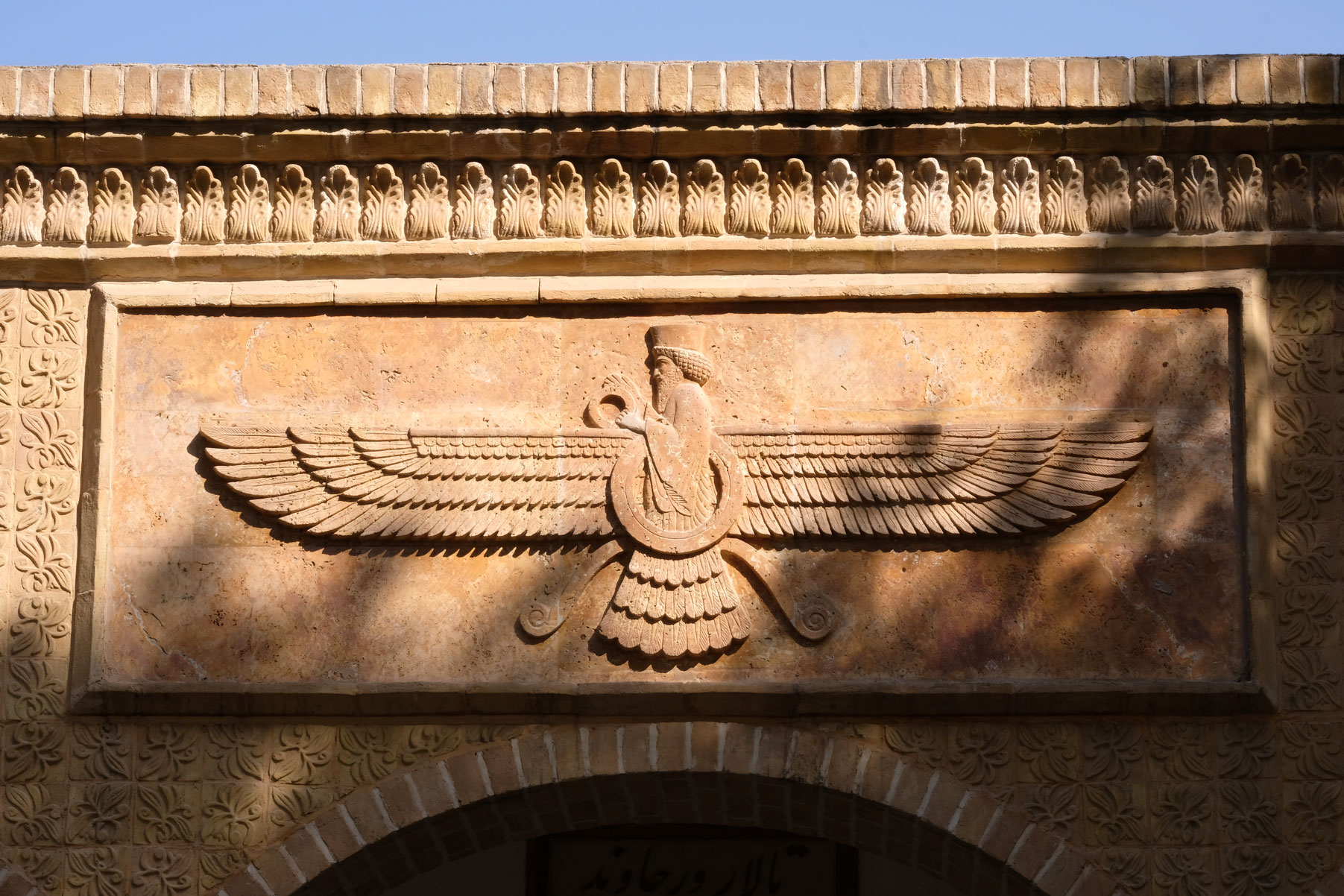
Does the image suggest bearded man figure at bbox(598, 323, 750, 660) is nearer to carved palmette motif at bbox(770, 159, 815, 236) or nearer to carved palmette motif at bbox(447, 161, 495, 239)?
carved palmette motif at bbox(770, 159, 815, 236)

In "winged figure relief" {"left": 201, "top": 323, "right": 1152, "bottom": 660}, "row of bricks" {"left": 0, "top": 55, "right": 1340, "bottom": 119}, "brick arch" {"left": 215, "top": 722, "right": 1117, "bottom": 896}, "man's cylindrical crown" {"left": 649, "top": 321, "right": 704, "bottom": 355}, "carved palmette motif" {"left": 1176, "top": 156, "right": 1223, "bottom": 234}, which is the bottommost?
"brick arch" {"left": 215, "top": 722, "right": 1117, "bottom": 896}

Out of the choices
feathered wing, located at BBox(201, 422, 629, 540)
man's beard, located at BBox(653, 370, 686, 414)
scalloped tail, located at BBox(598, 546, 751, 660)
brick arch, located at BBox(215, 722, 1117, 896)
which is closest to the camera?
brick arch, located at BBox(215, 722, 1117, 896)

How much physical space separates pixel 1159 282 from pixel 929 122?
867mm

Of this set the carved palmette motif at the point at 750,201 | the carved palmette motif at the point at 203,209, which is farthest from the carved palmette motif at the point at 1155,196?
the carved palmette motif at the point at 203,209

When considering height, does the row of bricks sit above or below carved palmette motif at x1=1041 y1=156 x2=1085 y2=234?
above

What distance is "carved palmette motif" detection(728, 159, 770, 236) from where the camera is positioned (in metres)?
6.81

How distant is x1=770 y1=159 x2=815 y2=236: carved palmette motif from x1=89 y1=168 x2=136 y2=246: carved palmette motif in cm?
203

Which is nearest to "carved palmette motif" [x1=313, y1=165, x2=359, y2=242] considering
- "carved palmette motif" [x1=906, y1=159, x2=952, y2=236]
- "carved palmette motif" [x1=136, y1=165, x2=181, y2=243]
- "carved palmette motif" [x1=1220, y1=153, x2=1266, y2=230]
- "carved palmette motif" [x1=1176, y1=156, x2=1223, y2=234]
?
"carved palmette motif" [x1=136, y1=165, x2=181, y2=243]

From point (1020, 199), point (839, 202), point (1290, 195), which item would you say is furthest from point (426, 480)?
point (1290, 195)

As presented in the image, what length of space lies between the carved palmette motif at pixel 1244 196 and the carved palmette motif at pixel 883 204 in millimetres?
1012

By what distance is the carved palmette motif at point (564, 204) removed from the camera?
6.83 metres

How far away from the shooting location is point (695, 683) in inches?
255

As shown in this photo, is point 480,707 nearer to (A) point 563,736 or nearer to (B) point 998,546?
(A) point 563,736

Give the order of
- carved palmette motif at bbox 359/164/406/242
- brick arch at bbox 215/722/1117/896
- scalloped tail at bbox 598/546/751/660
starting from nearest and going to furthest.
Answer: brick arch at bbox 215/722/1117/896
scalloped tail at bbox 598/546/751/660
carved palmette motif at bbox 359/164/406/242
